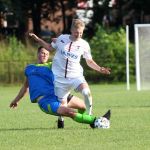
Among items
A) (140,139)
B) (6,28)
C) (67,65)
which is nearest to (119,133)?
(140,139)

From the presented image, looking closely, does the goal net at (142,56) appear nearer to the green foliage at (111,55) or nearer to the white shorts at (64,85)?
the green foliage at (111,55)

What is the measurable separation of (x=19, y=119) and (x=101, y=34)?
2395 centimetres

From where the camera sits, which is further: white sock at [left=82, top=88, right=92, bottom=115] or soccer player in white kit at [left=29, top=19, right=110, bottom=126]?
soccer player in white kit at [left=29, top=19, right=110, bottom=126]

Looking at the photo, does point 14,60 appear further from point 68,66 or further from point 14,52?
point 68,66

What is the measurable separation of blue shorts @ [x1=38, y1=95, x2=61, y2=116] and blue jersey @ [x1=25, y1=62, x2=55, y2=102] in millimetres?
83

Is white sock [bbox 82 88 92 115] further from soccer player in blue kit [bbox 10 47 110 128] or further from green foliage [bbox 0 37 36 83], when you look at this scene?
green foliage [bbox 0 37 36 83]

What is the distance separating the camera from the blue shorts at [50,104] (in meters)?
11.9

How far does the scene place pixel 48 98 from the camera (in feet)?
39.7

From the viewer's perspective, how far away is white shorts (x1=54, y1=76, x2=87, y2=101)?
12.3 metres

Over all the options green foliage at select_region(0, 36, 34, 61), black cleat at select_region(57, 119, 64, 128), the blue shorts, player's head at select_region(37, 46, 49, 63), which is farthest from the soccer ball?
green foliage at select_region(0, 36, 34, 61)

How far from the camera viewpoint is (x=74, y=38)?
12.2 metres

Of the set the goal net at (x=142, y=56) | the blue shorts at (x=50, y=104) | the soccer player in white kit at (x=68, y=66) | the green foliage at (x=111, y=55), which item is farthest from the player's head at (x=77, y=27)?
the green foliage at (x=111, y=55)

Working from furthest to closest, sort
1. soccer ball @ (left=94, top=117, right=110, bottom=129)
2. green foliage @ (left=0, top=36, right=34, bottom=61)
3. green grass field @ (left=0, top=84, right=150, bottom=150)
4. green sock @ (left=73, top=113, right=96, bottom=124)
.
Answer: green foliage @ (left=0, top=36, right=34, bottom=61)
soccer ball @ (left=94, top=117, right=110, bottom=129)
green sock @ (left=73, top=113, right=96, bottom=124)
green grass field @ (left=0, top=84, right=150, bottom=150)

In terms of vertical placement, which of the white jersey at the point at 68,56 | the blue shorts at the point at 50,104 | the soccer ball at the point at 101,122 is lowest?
the soccer ball at the point at 101,122
